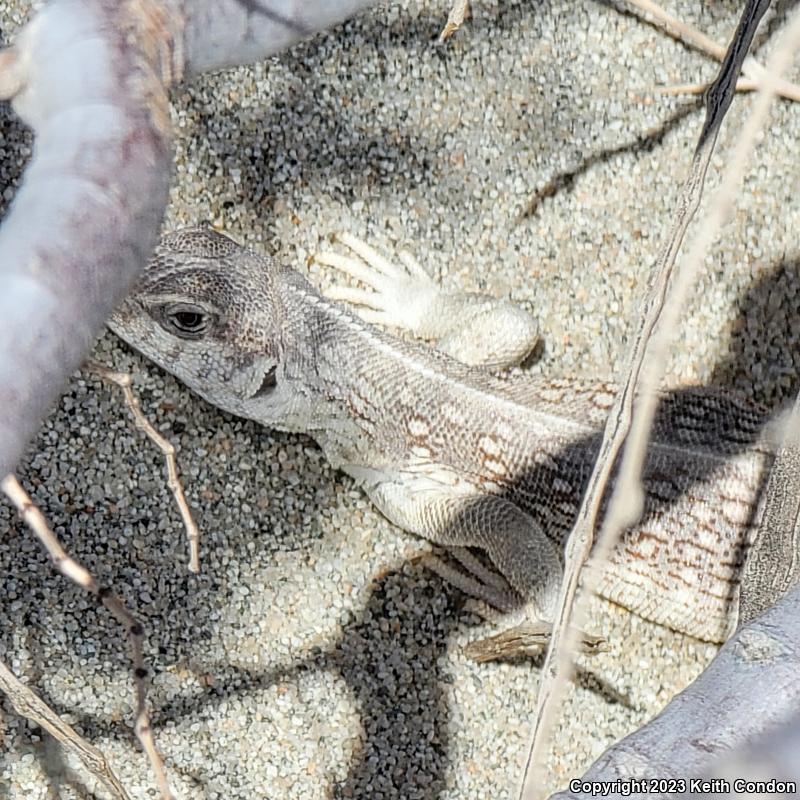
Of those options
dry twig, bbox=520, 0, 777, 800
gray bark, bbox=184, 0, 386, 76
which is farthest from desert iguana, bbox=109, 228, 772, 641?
gray bark, bbox=184, 0, 386, 76

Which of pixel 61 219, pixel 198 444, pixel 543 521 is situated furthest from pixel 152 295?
pixel 61 219

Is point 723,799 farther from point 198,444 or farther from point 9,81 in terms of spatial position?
point 198,444

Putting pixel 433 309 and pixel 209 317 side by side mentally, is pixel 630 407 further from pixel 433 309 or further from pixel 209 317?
pixel 433 309

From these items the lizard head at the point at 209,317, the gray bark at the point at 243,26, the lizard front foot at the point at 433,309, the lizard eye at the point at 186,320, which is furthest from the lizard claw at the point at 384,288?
the gray bark at the point at 243,26

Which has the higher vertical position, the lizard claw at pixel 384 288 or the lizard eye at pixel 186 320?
the lizard claw at pixel 384 288

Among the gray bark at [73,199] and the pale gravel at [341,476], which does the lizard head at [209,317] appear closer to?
the pale gravel at [341,476]

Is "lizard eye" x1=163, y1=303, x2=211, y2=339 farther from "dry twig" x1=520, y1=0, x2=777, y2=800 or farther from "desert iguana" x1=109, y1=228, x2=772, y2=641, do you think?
"dry twig" x1=520, y1=0, x2=777, y2=800

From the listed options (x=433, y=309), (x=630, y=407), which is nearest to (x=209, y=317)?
(x=433, y=309)
